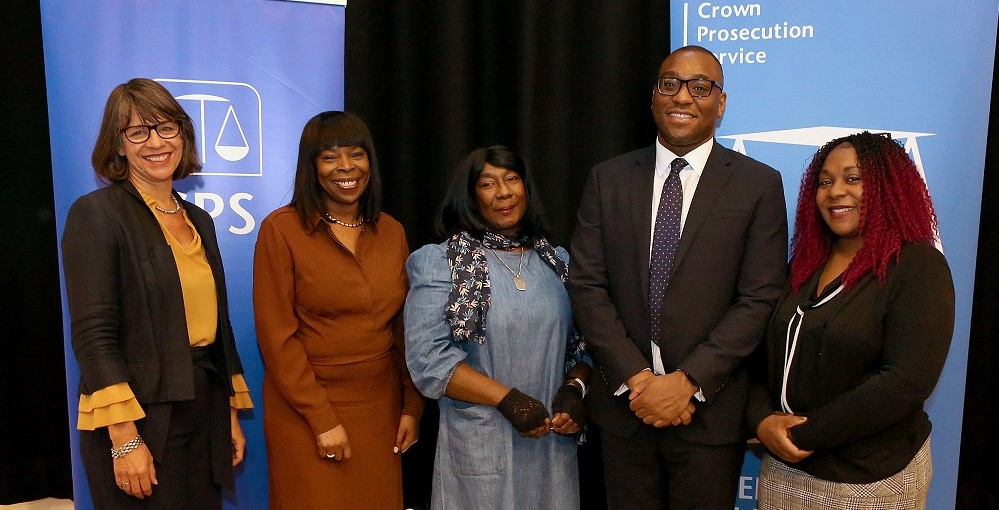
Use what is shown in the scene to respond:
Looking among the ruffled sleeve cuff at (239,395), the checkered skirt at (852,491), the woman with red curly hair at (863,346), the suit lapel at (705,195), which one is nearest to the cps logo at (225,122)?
the ruffled sleeve cuff at (239,395)

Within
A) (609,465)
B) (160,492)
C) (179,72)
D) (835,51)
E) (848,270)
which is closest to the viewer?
(848,270)

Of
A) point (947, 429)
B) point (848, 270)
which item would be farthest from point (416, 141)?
point (947, 429)

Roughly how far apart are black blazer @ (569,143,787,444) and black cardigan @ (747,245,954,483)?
0.18 meters

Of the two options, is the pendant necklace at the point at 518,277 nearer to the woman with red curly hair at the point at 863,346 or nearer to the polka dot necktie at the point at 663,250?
the polka dot necktie at the point at 663,250

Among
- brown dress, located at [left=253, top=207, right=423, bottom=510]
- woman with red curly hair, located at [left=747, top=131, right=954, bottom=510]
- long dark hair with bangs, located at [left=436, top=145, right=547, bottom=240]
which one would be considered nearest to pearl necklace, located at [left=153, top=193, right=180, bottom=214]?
brown dress, located at [left=253, top=207, right=423, bottom=510]

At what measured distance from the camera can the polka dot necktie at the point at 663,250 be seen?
190cm

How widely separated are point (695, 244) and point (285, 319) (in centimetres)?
124

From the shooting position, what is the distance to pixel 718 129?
2.56m

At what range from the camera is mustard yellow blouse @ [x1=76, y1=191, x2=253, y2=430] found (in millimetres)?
1718

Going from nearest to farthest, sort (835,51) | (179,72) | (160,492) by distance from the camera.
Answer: (160,492) < (835,51) < (179,72)

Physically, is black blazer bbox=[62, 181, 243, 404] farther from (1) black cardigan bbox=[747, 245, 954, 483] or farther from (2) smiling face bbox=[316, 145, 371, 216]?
(1) black cardigan bbox=[747, 245, 954, 483]

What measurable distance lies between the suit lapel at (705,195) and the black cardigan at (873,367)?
13.6 inches

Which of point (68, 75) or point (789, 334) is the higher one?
point (68, 75)

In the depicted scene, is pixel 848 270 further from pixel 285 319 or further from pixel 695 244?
pixel 285 319
